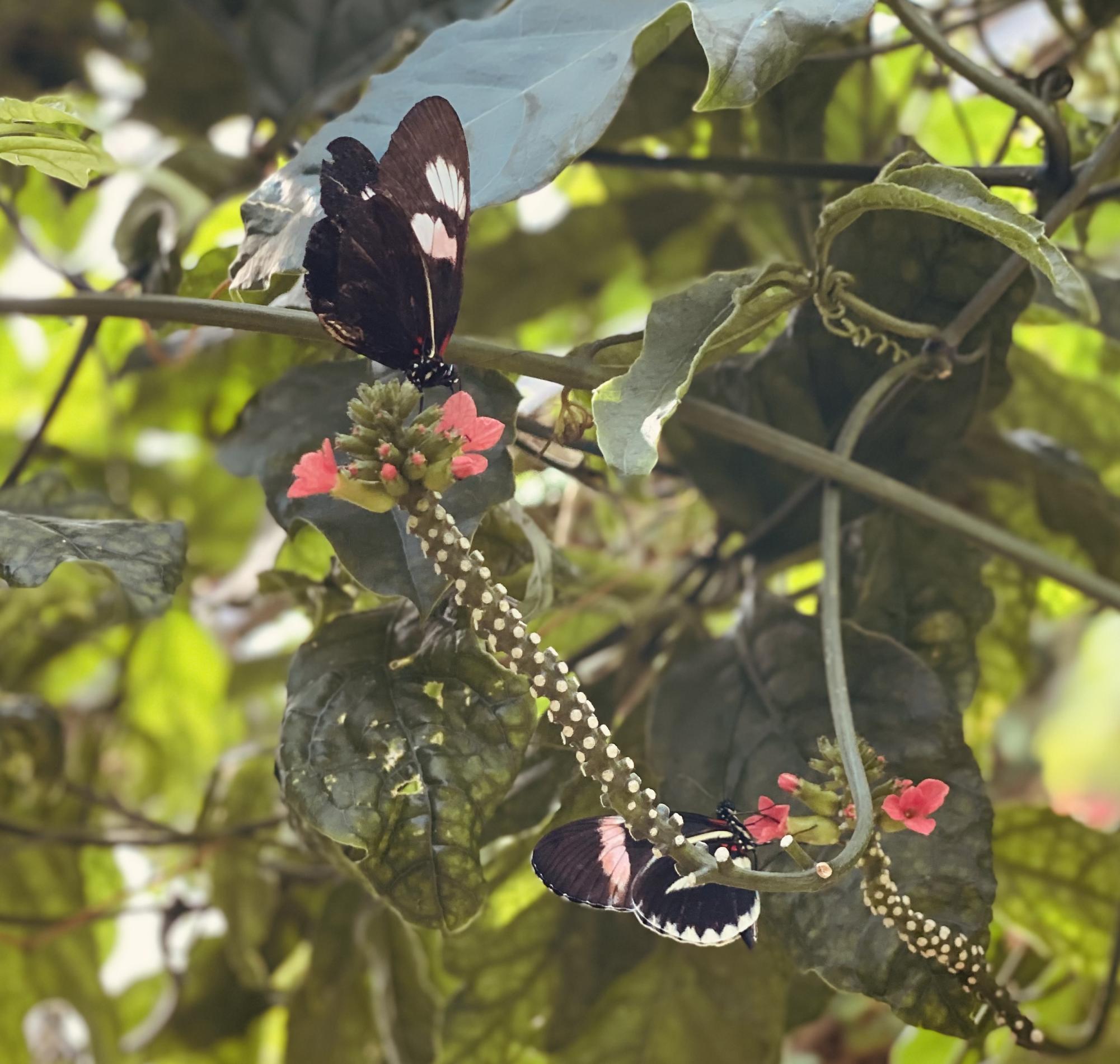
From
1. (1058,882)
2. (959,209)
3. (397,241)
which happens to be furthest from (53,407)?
(1058,882)

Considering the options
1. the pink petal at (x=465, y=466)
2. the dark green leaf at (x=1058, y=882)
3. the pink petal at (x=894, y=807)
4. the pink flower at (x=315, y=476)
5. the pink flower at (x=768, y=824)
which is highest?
the pink petal at (x=465, y=466)

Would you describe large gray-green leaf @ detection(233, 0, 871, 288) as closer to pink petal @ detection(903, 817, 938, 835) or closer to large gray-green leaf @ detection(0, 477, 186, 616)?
large gray-green leaf @ detection(0, 477, 186, 616)

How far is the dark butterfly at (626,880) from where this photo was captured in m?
0.32

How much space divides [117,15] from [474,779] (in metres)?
0.91

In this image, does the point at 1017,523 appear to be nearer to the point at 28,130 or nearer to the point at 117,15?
the point at 28,130

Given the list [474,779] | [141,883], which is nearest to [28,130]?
[474,779]

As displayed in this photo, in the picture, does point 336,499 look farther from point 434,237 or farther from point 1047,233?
point 1047,233

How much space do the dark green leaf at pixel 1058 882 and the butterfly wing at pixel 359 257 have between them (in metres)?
0.42

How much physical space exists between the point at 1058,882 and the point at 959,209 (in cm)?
39

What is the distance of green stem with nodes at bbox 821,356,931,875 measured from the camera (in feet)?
1.03

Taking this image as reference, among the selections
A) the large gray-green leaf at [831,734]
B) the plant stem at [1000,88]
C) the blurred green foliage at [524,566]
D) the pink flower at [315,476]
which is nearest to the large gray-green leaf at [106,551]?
the blurred green foliage at [524,566]

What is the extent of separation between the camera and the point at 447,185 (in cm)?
31

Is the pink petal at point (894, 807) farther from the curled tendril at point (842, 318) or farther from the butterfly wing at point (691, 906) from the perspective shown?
the curled tendril at point (842, 318)

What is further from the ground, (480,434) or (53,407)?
(480,434)
